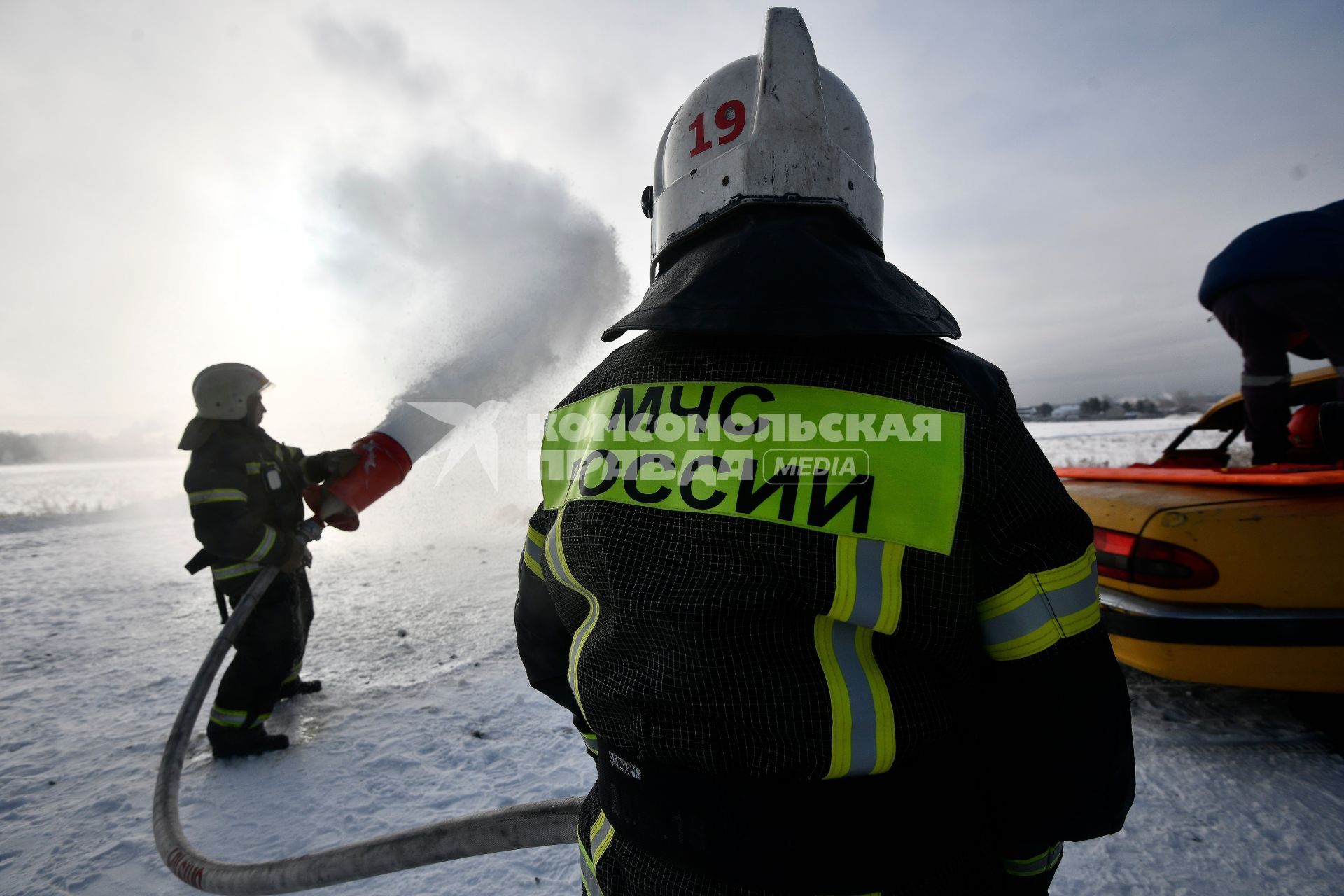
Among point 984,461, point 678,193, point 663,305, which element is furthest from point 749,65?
point 984,461

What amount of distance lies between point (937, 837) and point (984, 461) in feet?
2.07

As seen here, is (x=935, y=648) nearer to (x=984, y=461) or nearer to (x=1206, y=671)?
(x=984, y=461)

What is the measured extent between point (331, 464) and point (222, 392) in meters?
0.78

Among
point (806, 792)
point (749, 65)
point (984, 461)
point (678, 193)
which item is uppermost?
point (749, 65)

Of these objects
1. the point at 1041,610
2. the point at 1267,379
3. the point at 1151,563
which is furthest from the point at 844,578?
the point at 1267,379

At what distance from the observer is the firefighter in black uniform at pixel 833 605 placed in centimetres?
88

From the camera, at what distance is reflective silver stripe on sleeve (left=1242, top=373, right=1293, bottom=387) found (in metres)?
3.93

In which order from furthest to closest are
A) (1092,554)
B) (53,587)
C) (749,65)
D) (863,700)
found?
(53,587) → (749,65) → (1092,554) → (863,700)

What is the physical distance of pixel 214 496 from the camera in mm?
3367

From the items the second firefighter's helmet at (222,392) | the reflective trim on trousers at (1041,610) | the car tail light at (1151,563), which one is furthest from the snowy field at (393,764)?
the second firefighter's helmet at (222,392)

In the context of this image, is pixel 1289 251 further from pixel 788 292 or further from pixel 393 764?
pixel 393 764

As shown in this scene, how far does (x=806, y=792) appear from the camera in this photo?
35.5 inches

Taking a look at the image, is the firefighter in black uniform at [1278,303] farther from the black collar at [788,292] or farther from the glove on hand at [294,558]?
the glove on hand at [294,558]

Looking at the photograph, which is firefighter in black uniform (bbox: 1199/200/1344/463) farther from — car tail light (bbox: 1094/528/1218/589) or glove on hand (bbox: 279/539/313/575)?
glove on hand (bbox: 279/539/313/575)
